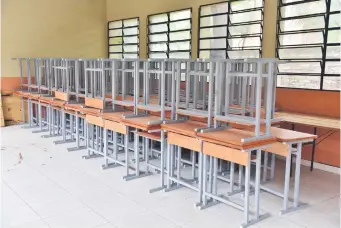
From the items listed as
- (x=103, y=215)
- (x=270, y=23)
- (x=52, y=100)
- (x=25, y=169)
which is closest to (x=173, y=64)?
(x=103, y=215)

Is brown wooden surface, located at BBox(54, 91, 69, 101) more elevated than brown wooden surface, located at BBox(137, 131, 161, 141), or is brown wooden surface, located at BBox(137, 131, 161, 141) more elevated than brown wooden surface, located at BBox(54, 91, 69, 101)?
brown wooden surface, located at BBox(54, 91, 69, 101)

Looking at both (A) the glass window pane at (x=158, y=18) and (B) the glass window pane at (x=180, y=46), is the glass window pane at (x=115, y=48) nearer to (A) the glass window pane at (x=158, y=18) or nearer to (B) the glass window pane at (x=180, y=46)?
(A) the glass window pane at (x=158, y=18)

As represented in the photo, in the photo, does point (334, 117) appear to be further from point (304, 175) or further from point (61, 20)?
point (61, 20)

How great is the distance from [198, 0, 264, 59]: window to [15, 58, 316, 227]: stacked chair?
1.06 metres

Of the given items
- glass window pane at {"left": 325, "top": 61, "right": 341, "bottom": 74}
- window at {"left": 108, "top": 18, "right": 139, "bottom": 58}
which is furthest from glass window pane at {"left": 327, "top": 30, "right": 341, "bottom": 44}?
window at {"left": 108, "top": 18, "right": 139, "bottom": 58}

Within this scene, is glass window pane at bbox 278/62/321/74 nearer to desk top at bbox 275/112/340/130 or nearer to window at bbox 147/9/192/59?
desk top at bbox 275/112/340/130

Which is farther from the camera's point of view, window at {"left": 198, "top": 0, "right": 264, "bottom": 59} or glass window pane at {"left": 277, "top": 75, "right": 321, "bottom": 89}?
window at {"left": 198, "top": 0, "right": 264, "bottom": 59}

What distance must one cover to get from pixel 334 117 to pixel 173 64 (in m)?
2.27

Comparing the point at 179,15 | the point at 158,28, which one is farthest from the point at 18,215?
the point at 158,28

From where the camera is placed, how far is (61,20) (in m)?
7.97

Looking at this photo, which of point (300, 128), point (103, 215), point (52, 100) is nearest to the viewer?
point (103, 215)

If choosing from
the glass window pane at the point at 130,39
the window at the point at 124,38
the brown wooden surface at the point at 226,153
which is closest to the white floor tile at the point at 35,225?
the brown wooden surface at the point at 226,153

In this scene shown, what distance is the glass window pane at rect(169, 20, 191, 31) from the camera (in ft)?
21.0

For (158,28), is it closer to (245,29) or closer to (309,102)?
(245,29)
